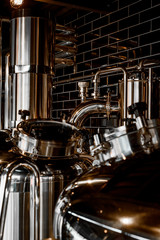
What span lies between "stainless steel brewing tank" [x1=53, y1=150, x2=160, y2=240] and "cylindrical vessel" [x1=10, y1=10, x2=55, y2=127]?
922mm

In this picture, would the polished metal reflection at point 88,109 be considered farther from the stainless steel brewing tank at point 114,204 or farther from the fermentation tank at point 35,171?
the stainless steel brewing tank at point 114,204

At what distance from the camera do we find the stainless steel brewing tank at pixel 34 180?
1.28 m

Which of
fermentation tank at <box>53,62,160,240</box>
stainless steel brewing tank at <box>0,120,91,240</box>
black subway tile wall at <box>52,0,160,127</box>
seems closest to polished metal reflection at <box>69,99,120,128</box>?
black subway tile wall at <box>52,0,160,127</box>

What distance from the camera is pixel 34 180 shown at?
1.33 metres

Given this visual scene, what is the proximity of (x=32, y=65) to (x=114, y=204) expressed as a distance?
1126mm

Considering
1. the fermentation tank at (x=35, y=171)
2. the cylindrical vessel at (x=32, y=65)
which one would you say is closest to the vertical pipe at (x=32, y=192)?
the fermentation tank at (x=35, y=171)

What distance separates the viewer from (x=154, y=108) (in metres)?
1.85

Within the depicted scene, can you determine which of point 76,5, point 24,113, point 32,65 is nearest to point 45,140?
point 24,113

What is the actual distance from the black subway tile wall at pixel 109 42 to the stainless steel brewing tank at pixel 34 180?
2.51 feet

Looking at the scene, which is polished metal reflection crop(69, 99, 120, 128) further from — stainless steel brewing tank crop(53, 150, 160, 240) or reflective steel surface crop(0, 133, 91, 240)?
stainless steel brewing tank crop(53, 150, 160, 240)

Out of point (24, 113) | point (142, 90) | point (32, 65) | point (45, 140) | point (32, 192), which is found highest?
point (32, 65)

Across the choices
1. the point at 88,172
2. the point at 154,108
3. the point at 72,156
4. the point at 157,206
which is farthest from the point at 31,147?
the point at 154,108

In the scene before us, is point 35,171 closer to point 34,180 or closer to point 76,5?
point 34,180

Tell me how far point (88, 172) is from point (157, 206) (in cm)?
27
